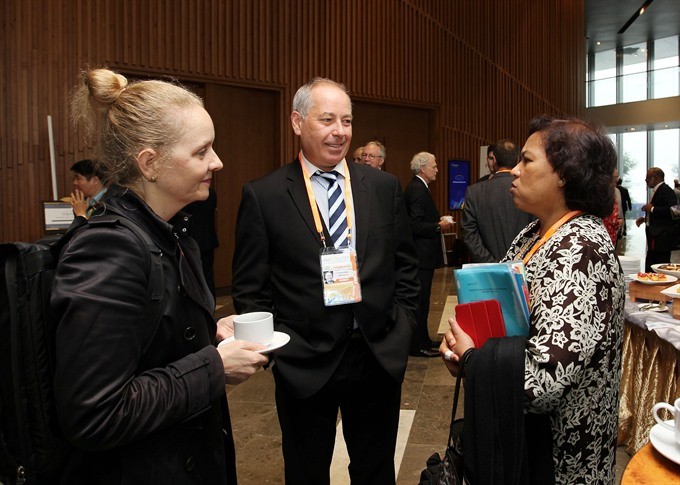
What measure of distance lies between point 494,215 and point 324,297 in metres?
2.42

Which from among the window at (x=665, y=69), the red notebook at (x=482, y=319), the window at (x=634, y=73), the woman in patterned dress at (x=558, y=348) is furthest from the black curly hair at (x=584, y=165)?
the window at (x=634, y=73)

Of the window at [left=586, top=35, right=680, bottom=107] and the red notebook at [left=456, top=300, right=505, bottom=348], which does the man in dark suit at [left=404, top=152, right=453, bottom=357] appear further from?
the window at [left=586, top=35, right=680, bottom=107]

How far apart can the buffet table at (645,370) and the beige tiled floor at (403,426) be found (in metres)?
0.20

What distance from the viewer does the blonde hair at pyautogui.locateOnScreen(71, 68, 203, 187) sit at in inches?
Result: 50.1

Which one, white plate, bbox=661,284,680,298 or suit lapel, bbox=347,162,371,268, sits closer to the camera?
suit lapel, bbox=347,162,371,268

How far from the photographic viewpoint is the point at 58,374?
1072 mm

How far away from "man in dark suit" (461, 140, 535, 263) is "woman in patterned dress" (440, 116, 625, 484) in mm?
2401

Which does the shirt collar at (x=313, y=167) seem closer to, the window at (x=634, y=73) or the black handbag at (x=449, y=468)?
the black handbag at (x=449, y=468)

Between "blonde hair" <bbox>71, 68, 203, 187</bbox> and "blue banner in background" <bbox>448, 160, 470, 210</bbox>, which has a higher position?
"blue banner in background" <bbox>448, 160, 470, 210</bbox>

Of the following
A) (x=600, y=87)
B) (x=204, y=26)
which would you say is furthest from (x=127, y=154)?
(x=600, y=87)

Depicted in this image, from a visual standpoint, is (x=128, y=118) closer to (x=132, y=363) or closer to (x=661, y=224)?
(x=132, y=363)

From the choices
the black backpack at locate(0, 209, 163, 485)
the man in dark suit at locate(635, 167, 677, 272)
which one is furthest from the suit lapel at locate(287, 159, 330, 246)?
the man in dark suit at locate(635, 167, 677, 272)

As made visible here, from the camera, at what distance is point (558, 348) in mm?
1381

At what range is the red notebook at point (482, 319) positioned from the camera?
59.7 inches
